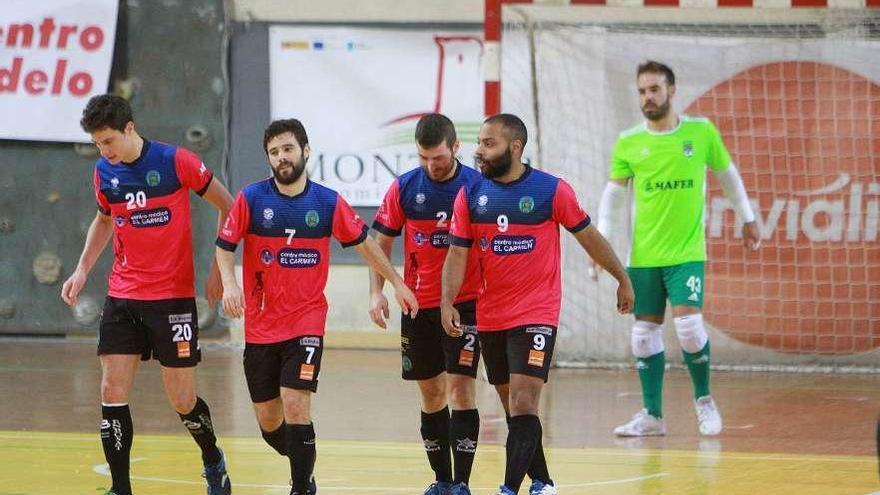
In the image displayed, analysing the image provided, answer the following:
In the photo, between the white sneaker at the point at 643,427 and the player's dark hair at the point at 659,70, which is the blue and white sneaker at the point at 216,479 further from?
the player's dark hair at the point at 659,70

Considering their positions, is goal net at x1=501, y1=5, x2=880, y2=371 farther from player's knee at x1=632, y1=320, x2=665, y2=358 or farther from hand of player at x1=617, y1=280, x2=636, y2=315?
hand of player at x1=617, y1=280, x2=636, y2=315

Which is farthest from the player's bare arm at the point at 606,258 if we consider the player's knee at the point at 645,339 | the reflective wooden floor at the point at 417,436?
the player's knee at the point at 645,339

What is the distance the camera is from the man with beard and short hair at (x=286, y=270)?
7.23 metres

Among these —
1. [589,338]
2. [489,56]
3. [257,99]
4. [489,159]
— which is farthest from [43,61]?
[489,159]

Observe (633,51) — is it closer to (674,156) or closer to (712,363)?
(712,363)

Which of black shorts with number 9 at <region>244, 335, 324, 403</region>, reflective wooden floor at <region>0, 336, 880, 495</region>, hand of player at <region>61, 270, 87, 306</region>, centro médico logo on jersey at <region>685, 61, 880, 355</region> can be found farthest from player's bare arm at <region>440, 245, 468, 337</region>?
centro médico logo on jersey at <region>685, 61, 880, 355</region>

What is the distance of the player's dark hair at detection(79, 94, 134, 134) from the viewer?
746cm

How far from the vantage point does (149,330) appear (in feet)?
25.2

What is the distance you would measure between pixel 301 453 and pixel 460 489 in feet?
3.08

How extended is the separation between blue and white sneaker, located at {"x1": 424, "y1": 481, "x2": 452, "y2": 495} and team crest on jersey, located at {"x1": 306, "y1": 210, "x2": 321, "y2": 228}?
1.49 metres

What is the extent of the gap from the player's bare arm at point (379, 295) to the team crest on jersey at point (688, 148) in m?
2.91

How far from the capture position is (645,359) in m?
10.2

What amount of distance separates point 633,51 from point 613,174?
12.1 feet

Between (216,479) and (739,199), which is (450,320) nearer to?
(216,479)
